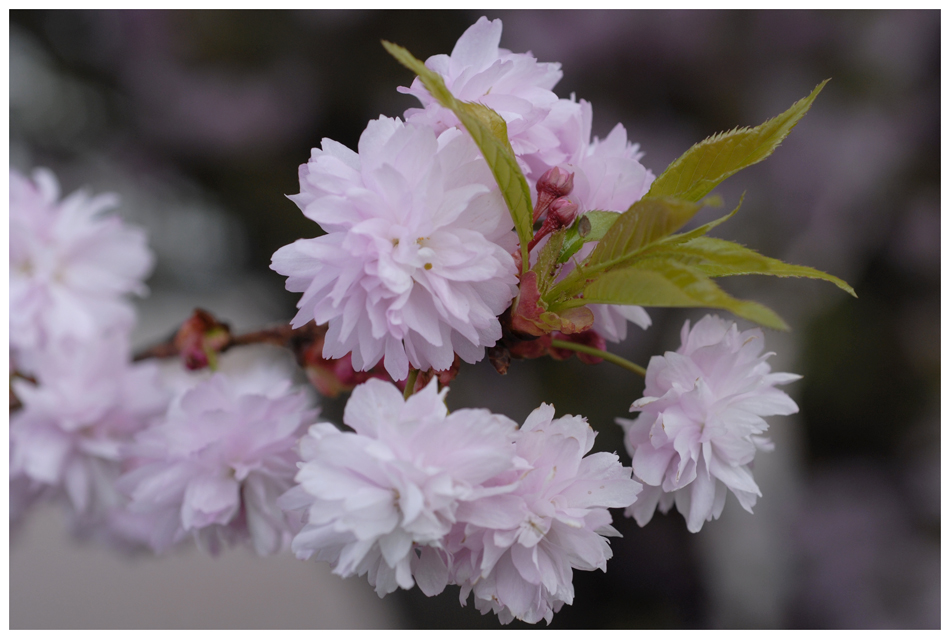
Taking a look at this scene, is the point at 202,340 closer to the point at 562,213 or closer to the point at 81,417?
the point at 81,417

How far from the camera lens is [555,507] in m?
0.45

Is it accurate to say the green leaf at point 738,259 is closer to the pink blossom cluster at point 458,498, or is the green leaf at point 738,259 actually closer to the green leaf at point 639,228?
the green leaf at point 639,228

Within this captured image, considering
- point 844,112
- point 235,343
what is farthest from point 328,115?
point 844,112

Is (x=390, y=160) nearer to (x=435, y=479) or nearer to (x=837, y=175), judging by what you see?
(x=435, y=479)

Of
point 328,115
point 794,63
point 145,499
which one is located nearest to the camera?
point 145,499

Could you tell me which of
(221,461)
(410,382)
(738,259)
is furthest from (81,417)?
(738,259)

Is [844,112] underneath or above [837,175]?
above

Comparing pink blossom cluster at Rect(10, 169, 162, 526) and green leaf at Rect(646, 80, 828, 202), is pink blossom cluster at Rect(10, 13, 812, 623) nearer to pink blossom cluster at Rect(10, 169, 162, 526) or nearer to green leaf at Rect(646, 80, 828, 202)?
green leaf at Rect(646, 80, 828, 202)

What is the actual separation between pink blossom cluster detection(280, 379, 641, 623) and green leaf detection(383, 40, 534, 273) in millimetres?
128

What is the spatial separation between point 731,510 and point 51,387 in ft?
6.11

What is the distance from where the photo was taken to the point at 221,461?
1.90 ft

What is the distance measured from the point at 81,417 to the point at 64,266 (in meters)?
0.22

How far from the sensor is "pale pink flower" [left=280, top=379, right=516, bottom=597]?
1.32 ft

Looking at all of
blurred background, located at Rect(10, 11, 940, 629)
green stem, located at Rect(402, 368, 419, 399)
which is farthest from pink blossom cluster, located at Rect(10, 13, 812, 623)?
blurred background, located at Rect(10, 11, 940, 629)
